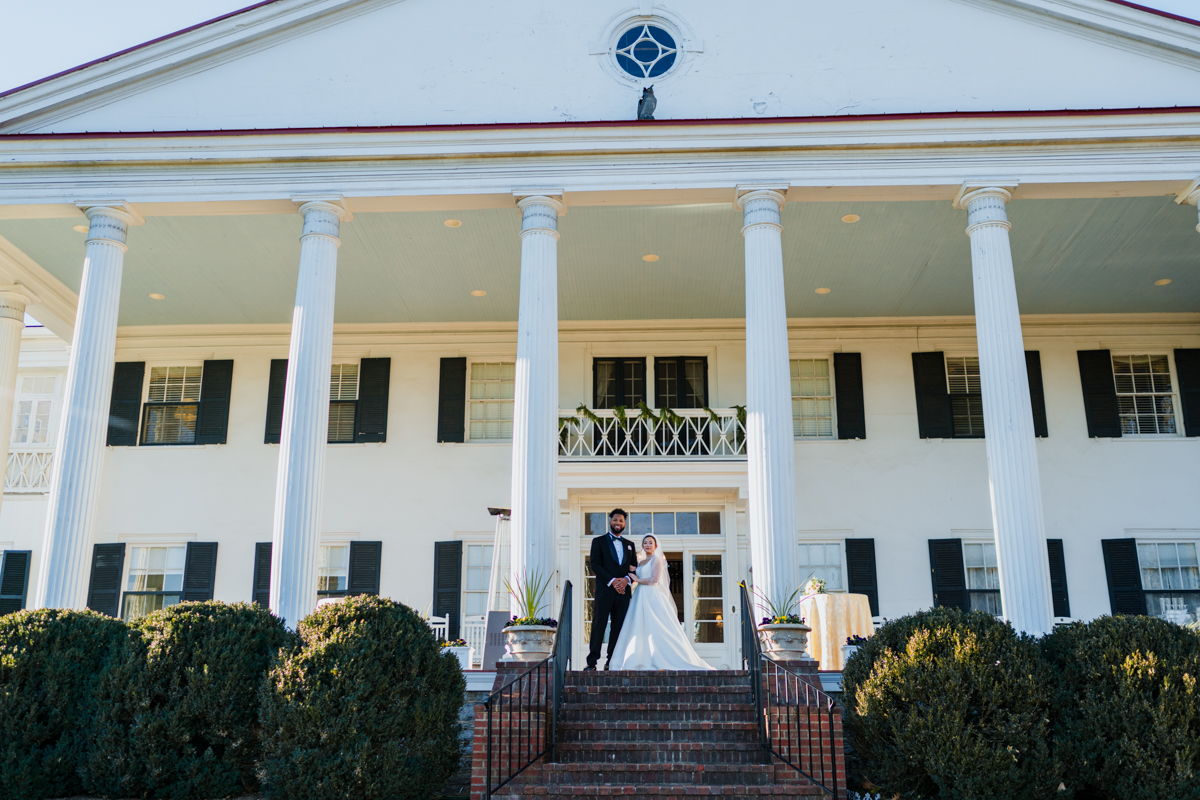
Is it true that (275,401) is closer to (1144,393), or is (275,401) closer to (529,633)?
(529,633)

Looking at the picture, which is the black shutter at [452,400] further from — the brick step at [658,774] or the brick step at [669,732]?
the brick step at [658,774]

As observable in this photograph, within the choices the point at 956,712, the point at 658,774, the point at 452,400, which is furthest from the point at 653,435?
the point at 956,712

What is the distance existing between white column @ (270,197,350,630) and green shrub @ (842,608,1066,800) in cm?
634

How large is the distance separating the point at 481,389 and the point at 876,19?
365 inches

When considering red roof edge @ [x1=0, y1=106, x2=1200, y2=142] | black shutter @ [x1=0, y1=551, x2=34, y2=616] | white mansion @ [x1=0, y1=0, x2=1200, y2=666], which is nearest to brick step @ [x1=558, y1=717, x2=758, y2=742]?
white mansion @ [x1=0, y1=0, x2=1200, y2=666]

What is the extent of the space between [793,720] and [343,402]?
39.0ft

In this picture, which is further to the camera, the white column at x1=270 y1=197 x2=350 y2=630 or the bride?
the white column at x1=270 y1=197 x2=350 y2=630

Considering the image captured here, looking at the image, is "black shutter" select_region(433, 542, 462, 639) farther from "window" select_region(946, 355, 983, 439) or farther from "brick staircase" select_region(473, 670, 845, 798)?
"window" select_region(946, 355, 983, 439)

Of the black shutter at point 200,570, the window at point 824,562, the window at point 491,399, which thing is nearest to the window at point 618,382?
the window at point 491,399

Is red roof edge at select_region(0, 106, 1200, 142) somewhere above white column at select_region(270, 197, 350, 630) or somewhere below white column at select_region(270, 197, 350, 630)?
above

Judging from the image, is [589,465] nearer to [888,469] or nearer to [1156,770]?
[888,469]

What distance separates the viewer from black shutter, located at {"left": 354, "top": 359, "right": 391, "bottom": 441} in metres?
17.8

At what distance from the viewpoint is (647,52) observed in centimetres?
1307

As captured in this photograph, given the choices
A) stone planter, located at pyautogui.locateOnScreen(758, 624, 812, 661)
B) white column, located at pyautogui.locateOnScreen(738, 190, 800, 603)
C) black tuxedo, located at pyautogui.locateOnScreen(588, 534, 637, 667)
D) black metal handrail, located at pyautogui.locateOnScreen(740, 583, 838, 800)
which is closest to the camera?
black metal handrail, located at pyautogui.locateOnScreen(740, 583, 838, 800)
